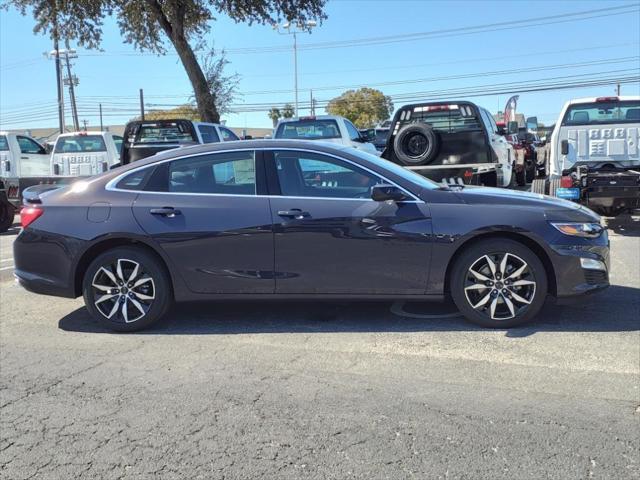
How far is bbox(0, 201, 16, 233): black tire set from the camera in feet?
41.8

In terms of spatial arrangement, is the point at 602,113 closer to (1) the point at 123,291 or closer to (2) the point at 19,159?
(1) the point at 123,291

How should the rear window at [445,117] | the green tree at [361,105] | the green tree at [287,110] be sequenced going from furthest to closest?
the green tree at [361,105] → the green tree at [287,110] → the rear window at [445,117]

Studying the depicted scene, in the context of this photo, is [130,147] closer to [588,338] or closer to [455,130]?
[455,130]

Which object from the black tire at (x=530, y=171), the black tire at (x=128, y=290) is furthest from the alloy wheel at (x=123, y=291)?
the black tire at (x=530, y=171)

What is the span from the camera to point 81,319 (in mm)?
5711

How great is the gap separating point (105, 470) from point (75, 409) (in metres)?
0.84

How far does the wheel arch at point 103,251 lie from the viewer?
5145 mm

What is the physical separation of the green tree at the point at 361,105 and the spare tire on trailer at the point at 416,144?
6482 cm

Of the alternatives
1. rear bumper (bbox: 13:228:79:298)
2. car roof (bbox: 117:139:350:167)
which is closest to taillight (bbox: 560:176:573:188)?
car roof (bbox: 117:139:350:167)

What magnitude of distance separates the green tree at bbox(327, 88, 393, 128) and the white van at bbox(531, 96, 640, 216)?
6534cm

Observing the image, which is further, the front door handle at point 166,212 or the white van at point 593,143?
the white van at point 593,143

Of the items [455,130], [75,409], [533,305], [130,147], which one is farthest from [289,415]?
[130,147]

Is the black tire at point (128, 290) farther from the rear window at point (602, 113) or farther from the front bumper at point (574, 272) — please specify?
the rear window at point (602, 113)

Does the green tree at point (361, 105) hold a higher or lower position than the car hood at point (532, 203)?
higher
